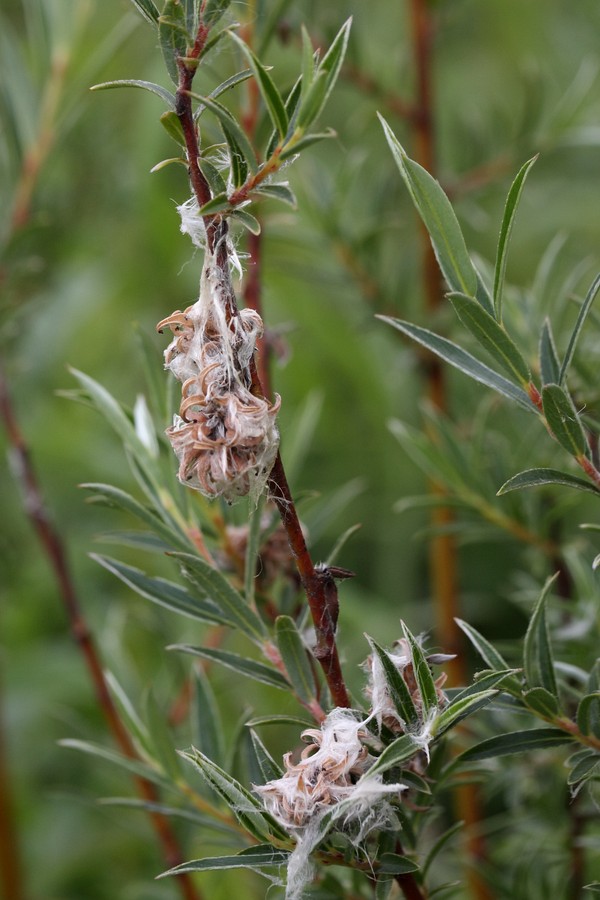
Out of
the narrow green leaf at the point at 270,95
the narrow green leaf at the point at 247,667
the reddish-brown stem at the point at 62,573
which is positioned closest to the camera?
the narrow green leaf at the point at 270,95

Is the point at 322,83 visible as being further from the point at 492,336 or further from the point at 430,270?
the point at 430,270

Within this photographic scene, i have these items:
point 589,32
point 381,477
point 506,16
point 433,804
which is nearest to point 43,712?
point 381,477

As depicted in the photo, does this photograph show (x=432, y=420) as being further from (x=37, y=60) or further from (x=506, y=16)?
(x=506, y=16)

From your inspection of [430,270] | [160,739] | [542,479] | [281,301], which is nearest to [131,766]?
[160,739]

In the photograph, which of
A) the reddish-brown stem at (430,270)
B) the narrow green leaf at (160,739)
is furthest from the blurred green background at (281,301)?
the narrow green leaf at (160,739)

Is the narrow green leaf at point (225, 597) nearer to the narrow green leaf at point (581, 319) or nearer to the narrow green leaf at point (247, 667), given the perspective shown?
the narrow green leaf at point (247, 667)

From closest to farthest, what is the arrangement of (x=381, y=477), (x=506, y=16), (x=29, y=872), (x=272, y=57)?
(x=29, y=872)
(x=272, y=57)
(x=381, y=477)
(x=506, y=16)
